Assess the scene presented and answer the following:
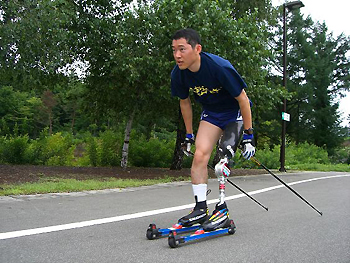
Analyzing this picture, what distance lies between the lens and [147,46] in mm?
10812

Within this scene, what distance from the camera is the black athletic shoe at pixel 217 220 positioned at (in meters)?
3.62

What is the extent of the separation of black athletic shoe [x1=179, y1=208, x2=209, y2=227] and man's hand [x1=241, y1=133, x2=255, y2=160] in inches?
27.4

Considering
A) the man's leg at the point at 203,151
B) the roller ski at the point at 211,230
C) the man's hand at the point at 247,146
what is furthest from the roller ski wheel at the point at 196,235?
the man's hand at the point at 247,146

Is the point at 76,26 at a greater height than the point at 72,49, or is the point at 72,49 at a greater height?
the point at 76,26

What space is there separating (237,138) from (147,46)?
7.41m

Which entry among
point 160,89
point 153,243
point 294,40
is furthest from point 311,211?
point 294,40

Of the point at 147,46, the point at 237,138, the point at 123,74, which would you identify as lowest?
the point at 237,138

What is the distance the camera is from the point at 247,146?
152 inches

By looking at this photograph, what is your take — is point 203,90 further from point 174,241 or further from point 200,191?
point 174,241

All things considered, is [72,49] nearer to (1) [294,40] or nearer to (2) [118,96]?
(2) [118,96]

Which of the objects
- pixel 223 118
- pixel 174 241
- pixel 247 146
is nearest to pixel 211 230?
pixel 174 241

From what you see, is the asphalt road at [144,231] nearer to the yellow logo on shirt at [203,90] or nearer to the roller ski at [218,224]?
the roller ski at [218,224]

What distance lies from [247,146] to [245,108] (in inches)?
15.1

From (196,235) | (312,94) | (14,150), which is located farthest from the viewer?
(312,94)
